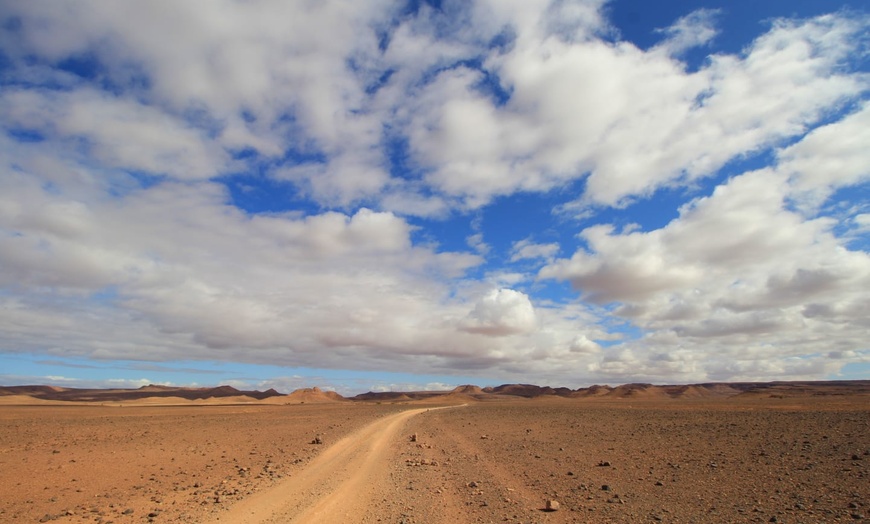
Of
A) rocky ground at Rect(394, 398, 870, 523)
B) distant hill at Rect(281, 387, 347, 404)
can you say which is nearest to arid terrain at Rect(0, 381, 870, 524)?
rocky ground at Rect(394, 398, 870, 523)

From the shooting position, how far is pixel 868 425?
24656mm

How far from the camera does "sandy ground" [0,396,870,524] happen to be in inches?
399

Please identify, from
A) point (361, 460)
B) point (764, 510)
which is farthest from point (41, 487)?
point (764, 510)

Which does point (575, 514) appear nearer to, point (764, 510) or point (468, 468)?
point (764, 510)

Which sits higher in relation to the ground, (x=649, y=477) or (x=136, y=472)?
(x=649, y=477)

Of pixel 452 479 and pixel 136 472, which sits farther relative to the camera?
pixel 136 472

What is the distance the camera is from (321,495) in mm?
11727

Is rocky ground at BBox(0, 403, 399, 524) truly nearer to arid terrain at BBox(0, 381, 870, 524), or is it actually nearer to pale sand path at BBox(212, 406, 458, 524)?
arid terrain at BBox(0, 381, 870, 524)

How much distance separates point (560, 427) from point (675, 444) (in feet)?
35.1

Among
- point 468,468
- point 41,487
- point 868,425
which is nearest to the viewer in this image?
point 41,487

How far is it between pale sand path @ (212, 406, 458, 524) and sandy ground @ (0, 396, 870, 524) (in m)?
0.05

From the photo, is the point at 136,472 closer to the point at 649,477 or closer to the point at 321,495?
the point at 321,495

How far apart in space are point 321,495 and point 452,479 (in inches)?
155

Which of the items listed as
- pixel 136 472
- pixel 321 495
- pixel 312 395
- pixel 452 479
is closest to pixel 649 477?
pixel 452 479
